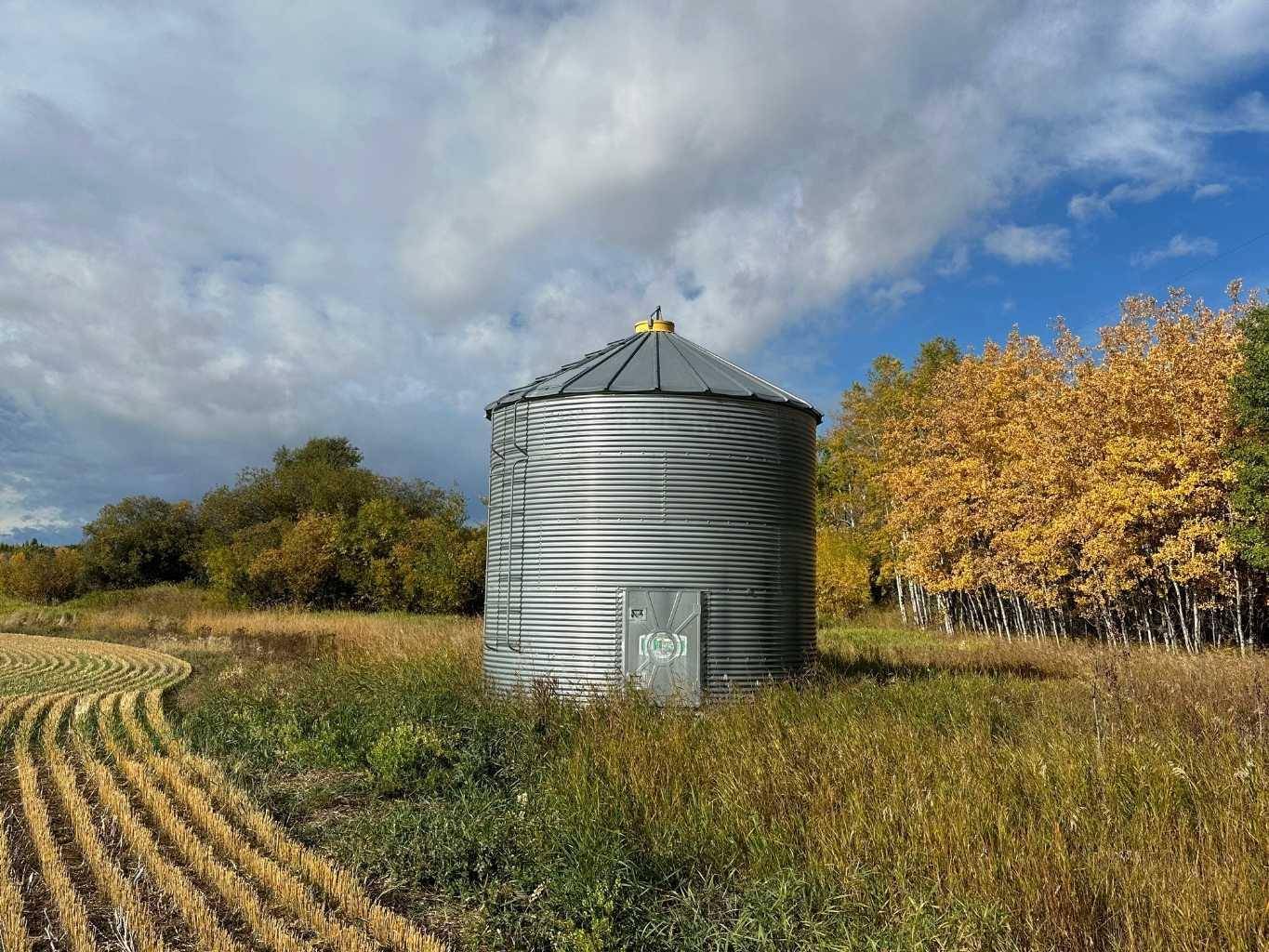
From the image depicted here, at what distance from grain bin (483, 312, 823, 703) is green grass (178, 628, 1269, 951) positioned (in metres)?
1.17

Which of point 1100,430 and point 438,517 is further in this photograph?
point 438,517

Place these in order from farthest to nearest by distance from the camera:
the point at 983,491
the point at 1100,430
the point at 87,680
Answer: the point at 983,491 → the point at 1100,430 → the point at 87,680

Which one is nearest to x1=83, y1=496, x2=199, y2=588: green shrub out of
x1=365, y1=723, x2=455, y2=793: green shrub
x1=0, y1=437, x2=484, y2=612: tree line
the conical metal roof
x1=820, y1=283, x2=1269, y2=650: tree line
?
x1=0, y1=437, x2=484, y2=612: tree line

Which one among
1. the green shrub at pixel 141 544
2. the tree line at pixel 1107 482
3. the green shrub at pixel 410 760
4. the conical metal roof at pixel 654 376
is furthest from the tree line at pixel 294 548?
the green shrub at pixel 410 760

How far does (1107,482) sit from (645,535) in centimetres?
1384

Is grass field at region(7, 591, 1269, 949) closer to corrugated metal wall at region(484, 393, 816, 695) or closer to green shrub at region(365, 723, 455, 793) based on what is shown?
green shrub at region(365, 723, 455, 793)

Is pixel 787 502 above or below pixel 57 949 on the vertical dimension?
above

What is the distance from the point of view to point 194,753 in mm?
10836

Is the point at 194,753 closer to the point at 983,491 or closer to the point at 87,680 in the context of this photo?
the point at 87,680

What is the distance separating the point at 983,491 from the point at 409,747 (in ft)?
67.6

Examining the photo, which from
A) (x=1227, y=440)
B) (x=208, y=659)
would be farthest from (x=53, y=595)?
(x=1227, y=440)

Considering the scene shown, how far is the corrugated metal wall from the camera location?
460 inches

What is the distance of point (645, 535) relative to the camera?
38.5 feet

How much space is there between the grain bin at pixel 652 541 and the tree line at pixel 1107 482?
6.35 meters
